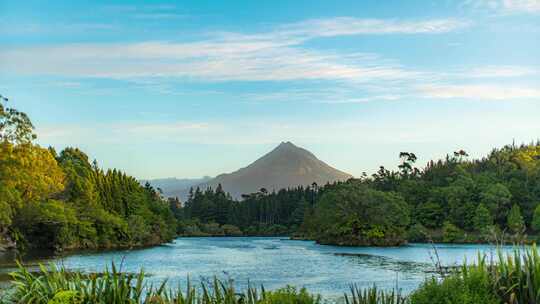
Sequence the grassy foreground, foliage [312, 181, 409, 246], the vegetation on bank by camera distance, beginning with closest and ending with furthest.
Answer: the grassy foreground → the vegetation on bank → foliage [312, 181, 409, 246]

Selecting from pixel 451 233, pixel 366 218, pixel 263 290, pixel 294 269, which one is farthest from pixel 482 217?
pixel 263 290

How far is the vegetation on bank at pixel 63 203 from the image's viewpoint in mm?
46969

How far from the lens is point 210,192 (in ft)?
545

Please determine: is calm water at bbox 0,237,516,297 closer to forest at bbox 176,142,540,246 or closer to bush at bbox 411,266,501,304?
forest at bbox 176,142,540,246

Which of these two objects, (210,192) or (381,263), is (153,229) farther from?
(210,192)

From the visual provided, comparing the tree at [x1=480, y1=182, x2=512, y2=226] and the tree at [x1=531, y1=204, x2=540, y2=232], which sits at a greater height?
the tree at [x1=480, y1=182, x2=512, y2=226]

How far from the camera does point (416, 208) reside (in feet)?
336

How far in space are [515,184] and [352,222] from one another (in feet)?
105

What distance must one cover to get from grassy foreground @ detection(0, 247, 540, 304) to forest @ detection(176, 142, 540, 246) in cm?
4361

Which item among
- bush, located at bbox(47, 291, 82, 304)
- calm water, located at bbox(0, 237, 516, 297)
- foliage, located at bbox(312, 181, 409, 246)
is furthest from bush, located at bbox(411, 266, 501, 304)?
foliage, located at bbox(312, 181, 409, 246)

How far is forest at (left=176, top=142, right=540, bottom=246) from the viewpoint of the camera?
82.8 m

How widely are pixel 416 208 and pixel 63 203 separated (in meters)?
57.5

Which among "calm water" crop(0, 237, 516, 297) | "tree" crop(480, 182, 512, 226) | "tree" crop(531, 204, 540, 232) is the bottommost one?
"calm water" crop(0, 237, 516, 297)

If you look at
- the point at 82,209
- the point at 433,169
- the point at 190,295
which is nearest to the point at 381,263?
the point at 82,209
